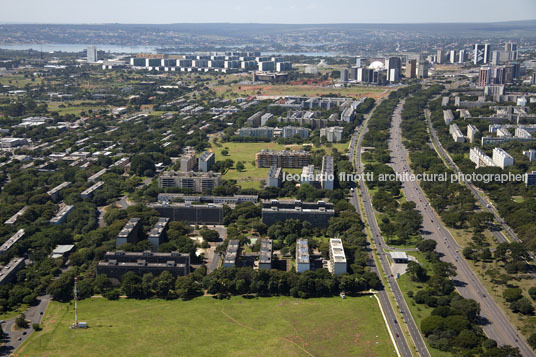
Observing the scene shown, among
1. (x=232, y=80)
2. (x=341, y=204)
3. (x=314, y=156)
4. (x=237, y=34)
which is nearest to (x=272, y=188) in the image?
(x=341, y=204)

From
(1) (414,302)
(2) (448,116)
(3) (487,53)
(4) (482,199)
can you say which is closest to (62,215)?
(1) (414,302)

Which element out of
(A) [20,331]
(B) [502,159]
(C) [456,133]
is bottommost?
(A) [20,331]

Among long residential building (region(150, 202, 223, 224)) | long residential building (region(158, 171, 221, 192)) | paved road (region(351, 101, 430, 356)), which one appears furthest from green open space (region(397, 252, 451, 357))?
long residential building (region(158, 171, 221, 192))

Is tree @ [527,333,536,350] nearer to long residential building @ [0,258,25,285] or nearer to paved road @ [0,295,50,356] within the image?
paved road @ [0,295,50,356]

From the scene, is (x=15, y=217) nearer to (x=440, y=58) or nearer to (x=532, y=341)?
(x=532, y=341)

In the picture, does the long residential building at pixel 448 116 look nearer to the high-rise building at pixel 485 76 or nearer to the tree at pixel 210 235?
the high-rise building at pixel 485 76

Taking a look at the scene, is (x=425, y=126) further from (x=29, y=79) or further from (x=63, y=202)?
(x=29, y=79)
